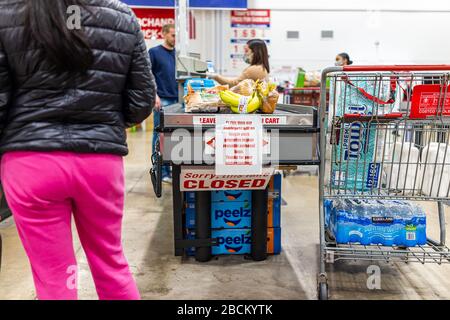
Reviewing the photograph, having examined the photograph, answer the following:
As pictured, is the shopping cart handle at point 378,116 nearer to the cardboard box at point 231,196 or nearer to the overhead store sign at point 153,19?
the cardboard box at point 231,196

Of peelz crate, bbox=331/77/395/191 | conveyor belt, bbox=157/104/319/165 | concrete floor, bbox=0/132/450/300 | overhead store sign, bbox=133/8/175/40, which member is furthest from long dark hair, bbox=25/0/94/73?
overhead store sign, bbox=133/8/175/40

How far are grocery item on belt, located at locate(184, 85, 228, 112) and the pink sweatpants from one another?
109 cm

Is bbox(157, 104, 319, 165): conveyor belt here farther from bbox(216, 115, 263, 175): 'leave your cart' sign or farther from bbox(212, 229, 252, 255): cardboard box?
bbox(212, 229, 252, 255): cardboard box

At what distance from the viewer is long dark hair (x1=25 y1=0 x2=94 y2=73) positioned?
1309 mm

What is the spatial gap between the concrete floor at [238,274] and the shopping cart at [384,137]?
0.21m

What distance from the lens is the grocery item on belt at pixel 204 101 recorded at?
8.48 ft

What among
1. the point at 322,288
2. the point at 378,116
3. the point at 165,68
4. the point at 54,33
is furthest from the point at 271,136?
the point at 165,68

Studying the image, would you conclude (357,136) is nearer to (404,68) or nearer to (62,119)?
(404,68)

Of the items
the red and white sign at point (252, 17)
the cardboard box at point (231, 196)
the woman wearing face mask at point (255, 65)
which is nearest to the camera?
the cardboard box at point (231, 196)

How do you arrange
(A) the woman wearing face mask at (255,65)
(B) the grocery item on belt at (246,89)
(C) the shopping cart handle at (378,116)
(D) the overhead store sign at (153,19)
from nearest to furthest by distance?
(C) the shopping cart handle at (378,116)
(B) the grocery item on belt at (246,89)
(A) the woman wearing face mask at (255,65)
(D) the overhead store sign at (153,19)

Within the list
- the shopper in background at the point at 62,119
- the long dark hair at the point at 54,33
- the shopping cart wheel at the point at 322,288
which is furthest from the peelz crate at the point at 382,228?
the long dark hair at the point at 54,33

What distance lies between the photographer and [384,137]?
7.83ft

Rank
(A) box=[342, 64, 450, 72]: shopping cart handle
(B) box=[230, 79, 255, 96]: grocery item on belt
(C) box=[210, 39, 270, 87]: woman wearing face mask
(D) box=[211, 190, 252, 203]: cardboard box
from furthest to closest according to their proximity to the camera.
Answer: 1. (C) box=[210, 39, 270, 87]: woman wearing face mask
2. (D) box=[211, 190, 252, 203]: cardboard box
3. (B) box=[230, 79, 255, 96]: grocery item on belt
4. (A) box=[342, 64, 450, 72]: shopping cart handle
